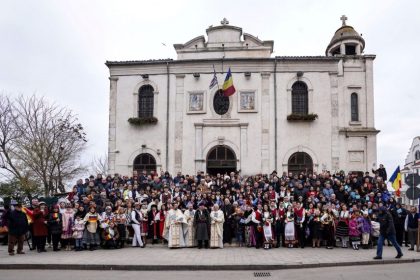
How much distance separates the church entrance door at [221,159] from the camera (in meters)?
28.3

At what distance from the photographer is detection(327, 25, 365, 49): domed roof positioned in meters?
29.5

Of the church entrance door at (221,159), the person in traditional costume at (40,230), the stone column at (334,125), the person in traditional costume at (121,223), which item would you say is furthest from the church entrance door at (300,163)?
the person in traditional costume at (40,230)

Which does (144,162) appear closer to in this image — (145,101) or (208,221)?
(145,101)

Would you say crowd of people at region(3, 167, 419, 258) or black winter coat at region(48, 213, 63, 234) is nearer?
black winter coat at region(48, 213, 63, 234)

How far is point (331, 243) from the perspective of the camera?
17812 mm

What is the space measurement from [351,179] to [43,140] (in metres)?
21.9

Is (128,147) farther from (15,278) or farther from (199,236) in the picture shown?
(15,278)

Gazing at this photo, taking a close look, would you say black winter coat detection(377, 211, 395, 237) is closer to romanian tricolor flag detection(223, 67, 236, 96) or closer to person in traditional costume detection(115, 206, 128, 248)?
person in traditional costume detection(115, 206, 128, 248)

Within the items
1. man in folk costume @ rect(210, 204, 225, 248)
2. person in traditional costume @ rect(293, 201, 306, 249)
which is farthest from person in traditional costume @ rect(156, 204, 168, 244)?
person in traditional costume @ rect(293, 201, 306, 249)

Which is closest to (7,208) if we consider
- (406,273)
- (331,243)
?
(331,243)

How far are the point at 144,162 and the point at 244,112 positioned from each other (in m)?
6.93

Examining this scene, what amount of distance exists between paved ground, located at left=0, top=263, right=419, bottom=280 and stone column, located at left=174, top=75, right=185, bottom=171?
16343 mm

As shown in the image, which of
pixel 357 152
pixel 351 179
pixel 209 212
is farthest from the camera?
pixel 357 152

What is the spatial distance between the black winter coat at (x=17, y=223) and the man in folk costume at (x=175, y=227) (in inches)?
201
